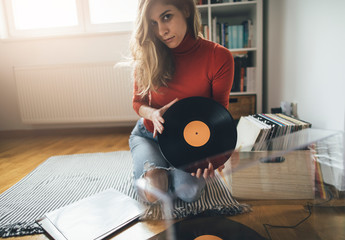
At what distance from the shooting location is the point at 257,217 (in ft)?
2.67

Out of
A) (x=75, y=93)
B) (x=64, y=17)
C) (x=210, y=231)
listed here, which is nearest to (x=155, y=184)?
(x=210, y=231)

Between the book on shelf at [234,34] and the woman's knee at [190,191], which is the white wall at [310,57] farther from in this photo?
the woman's knee at [190,191]

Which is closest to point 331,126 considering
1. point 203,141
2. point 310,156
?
point 310,156

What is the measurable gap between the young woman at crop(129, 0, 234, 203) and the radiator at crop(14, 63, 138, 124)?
4.21ft

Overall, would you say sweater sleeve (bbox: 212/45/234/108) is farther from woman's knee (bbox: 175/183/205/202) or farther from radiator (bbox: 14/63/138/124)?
radiator (bbox: 14/63/138/124)

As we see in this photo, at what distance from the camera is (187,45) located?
0.96 meters

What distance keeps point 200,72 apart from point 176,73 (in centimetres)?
11

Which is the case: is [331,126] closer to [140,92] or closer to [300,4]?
[300,4]

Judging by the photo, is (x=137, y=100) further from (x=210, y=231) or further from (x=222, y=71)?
(x=210, y=231)

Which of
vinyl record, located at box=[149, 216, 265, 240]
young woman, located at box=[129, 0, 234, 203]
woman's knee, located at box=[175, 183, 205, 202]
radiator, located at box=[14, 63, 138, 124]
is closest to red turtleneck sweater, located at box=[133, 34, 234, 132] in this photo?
young woman, located at box=[129, 0, 234, 203]

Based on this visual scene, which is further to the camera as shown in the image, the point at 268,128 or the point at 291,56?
the point at 291,56

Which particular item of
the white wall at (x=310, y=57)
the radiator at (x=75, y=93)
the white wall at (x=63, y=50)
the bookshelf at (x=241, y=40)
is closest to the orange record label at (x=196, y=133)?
the white wall at (x=310, y=57)

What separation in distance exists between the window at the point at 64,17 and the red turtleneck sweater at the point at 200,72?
1.50 meters

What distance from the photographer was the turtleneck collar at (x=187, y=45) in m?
0.96
